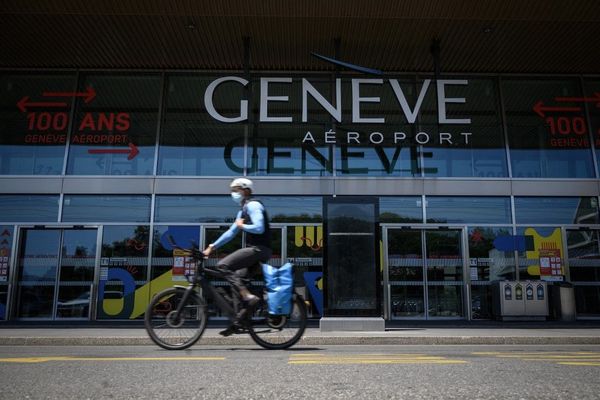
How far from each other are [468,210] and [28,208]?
11.6m

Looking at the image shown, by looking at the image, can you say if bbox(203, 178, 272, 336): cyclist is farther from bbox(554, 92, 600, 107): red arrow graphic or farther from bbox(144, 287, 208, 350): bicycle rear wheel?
bbox(554, 92, 600, 107): red arrow graphic

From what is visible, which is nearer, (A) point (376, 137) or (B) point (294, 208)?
(B) point (294, 208)

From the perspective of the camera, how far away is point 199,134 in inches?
588

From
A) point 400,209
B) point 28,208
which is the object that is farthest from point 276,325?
point 28,208

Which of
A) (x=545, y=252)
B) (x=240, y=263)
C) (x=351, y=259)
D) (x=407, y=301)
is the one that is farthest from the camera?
(x=545, y=252)

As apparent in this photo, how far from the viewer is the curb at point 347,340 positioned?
7.89 metres

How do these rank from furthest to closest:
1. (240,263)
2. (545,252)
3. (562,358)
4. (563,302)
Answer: (545,252), (563,302), (240,263), (562,358)

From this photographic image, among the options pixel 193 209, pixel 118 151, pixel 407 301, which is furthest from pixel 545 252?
pixel 118 151

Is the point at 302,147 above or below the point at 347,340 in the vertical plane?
above

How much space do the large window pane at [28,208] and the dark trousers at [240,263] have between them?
10528 millimetres

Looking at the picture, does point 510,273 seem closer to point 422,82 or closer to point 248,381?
point 422,82

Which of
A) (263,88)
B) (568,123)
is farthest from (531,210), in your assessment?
(263,88)

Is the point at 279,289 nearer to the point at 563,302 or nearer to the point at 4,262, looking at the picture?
the point at 563,302

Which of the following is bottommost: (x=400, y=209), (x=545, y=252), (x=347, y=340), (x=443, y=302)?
(x=347, y=340)
